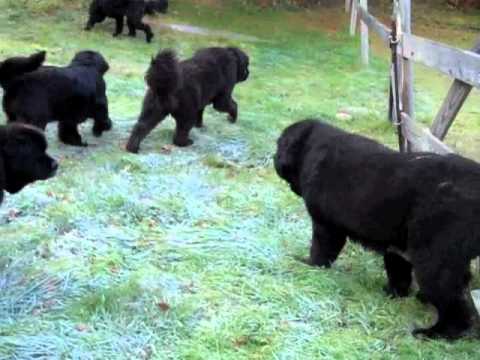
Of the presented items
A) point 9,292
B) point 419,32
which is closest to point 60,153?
point 9,292

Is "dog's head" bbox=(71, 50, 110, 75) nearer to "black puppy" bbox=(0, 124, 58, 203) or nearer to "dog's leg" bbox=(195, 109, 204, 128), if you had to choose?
"dog's leg" bbox=(195, 109, 204, 128)

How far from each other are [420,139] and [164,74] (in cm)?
294

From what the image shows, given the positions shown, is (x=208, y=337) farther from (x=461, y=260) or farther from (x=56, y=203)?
(x=56, y=203)

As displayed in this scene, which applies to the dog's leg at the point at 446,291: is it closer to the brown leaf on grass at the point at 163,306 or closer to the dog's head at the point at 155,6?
the brown leaf on grass at the point at 163,306

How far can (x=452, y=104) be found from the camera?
6.64 metres

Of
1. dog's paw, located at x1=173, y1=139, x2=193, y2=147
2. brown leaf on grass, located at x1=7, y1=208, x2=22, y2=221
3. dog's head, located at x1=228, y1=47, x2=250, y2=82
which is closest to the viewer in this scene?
brown leaf on grass, located at x1=7, y1=208, x2=22, y2=221

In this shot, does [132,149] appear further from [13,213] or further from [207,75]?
[13,213]

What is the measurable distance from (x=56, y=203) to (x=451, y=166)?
3538mm

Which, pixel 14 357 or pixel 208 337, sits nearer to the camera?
pixel 14 357

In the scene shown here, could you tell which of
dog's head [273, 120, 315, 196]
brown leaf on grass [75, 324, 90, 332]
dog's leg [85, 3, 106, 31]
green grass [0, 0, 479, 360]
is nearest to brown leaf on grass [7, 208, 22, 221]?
green grass [0, 0, 479, 360]

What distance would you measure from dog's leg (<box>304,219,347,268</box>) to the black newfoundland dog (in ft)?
11.4

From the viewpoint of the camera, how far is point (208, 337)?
436 cm

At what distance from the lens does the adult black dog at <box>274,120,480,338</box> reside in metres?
4.36

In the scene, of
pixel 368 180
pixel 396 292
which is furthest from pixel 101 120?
pixel 396 292
